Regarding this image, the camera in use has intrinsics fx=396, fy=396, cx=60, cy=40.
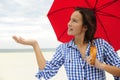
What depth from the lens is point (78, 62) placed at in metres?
3.24

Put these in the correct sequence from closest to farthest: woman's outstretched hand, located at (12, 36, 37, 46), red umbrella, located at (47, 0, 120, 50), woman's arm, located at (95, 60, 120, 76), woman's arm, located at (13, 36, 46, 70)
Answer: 1. woman's arm, located at (95, 60, 120, 76)
2. woman's outstretched hand, located at (12, 36, 37, 46)
3. woman's arm, located at (13, 36, 46, 70)
4. red umbrella, located at (47, 0, 120, 50)

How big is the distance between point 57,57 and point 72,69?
193mm

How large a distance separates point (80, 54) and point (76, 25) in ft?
0.80

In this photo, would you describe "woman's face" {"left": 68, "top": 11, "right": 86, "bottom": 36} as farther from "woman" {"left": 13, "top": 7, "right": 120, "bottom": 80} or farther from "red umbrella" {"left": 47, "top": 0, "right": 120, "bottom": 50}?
"red umbrella" {"left": 47, "top": 0, "right": 120, "bottom": 50}

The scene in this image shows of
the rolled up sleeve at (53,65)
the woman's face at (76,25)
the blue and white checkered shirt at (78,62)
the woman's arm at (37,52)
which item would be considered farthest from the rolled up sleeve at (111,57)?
the woman's arm at (37,52)

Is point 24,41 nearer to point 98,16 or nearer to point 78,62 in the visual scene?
point 78,62

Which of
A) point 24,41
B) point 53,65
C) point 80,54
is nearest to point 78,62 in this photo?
point 80,54

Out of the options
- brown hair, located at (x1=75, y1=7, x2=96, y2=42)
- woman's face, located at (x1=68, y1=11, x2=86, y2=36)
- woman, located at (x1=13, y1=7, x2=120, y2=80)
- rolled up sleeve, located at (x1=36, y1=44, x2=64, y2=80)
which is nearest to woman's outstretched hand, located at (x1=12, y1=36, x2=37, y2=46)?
woman, located at (x1=13, y1=7, x2=120, y2=80)

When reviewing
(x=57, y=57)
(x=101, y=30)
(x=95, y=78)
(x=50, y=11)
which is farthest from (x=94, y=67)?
(x=50, y=11)

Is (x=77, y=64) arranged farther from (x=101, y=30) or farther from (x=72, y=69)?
(x=101, y=30)

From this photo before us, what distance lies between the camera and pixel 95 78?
3207 millimetres

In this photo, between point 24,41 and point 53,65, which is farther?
point 53,65

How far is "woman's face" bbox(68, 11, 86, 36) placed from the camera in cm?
320

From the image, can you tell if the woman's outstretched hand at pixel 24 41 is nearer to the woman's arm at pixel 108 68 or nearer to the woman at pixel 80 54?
the woman at pixel 80 54
